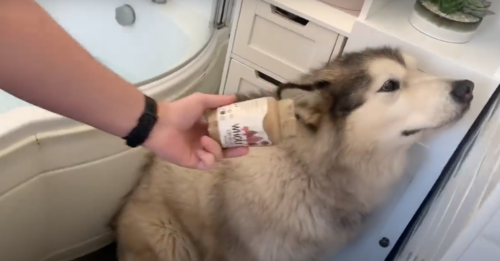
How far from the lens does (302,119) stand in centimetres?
102

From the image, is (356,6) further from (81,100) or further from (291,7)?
(81,100)

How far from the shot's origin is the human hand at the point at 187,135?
807 millimetres

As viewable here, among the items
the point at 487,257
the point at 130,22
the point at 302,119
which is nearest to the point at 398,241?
the point at 302,119

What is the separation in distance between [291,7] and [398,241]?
753mm

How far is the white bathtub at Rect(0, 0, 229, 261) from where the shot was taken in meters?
1.12

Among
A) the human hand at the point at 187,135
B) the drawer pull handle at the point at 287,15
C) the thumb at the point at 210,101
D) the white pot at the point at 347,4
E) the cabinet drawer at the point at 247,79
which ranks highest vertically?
the white pot at the point at 347,4

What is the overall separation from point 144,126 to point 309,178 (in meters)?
0.44

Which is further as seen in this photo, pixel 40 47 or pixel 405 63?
pixel 405 63

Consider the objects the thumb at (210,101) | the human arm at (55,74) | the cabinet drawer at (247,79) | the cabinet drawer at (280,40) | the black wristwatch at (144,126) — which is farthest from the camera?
the cabinet drawer at (247,79)

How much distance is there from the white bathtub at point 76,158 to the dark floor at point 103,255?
27 millimetres

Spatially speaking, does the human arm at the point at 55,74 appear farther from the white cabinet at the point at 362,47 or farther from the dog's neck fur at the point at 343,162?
the white cabinet at the point at 362,47

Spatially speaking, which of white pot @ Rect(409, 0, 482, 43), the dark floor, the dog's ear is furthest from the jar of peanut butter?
the dark floor

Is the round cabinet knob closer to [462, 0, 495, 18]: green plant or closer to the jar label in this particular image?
the jar label

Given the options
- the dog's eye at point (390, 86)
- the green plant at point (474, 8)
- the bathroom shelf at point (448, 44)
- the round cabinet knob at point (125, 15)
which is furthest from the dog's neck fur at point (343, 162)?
the round cabinet knob at point (125, 15)
